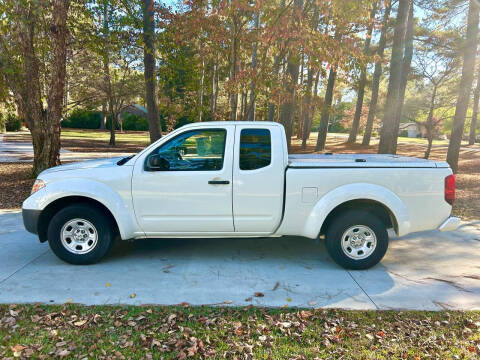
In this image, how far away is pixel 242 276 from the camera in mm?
4344

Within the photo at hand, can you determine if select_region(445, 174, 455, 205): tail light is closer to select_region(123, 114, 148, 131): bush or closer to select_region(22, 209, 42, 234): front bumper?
select_region(22, 209, 42, 234): front bumper

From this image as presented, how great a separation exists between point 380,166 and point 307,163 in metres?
0.94

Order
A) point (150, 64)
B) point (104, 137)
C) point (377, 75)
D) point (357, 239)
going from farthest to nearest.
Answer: point (104, 137), point (377, 75), point (150, 64), point (357, 239)

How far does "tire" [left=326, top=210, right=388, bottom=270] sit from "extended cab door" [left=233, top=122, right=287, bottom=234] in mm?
774

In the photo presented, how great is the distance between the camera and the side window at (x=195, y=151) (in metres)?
4.50

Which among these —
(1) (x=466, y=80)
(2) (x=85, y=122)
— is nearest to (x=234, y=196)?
(1) (x=466, y=80)

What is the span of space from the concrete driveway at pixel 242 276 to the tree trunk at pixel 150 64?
654 centimetres

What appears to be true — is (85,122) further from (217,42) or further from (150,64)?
(217,42)

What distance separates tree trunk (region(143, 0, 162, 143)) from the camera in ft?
33.2

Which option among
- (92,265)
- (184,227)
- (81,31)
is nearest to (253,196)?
(184,227)

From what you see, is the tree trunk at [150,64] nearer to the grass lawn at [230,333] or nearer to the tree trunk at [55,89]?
the tree trunk at [55,89]

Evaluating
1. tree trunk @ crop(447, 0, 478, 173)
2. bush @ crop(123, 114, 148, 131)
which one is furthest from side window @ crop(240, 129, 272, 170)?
bush @ crop(123, 114, 148, 131)

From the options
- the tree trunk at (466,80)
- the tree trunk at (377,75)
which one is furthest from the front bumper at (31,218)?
the tree trunk at (377,75)

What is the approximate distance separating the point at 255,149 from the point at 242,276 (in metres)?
1.63
